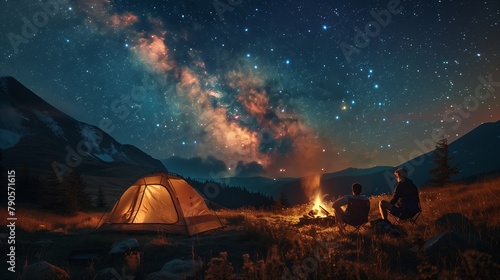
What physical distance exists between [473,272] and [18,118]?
235 metres

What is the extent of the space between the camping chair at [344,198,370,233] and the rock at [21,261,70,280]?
7741 mm

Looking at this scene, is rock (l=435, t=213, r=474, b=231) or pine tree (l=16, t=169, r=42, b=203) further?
pine tree (l=16, t=169, r=42, b=203)

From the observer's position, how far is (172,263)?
626 cm

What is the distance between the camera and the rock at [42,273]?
19.2ft

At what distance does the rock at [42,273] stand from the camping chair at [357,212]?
7.74m

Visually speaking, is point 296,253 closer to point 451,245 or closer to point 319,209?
point 451,245

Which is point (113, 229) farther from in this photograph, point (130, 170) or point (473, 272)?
point (130, 170)

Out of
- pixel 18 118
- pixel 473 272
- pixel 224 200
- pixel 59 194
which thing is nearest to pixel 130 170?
pixel 224 200

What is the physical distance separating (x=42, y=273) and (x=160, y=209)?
6716 mm

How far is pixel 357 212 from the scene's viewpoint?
388 inches

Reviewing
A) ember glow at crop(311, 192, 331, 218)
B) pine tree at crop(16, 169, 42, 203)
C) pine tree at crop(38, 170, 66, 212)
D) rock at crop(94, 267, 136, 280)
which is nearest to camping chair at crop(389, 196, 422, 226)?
ember glow at crop(311, 192, 331, 218)

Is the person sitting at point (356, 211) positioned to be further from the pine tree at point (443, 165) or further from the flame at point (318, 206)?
the pine tree at point (443, 165)

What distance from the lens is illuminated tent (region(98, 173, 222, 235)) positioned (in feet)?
39.9

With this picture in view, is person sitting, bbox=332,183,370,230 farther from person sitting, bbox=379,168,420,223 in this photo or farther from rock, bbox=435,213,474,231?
rock, bbox=435,213,474,231
